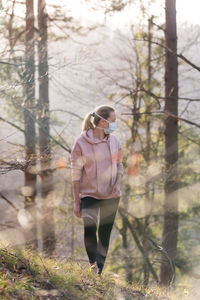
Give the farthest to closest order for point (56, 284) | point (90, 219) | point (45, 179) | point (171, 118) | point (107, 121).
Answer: point (45, 179) < point (171, 118) < point (107, 121) < point (90, 219) < point (56, 284)

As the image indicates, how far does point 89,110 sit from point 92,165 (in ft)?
28.7

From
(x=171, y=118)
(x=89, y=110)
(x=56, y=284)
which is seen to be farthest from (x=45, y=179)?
(x=56, y=284)

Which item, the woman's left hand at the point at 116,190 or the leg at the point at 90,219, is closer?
the leg at the point at 90,219

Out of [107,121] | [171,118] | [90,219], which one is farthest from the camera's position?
[171,118]

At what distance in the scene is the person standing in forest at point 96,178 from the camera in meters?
3.86

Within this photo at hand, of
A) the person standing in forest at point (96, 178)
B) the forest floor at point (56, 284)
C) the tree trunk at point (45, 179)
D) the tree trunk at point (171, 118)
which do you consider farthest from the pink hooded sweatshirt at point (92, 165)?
the tree trunk at point (45, 179)

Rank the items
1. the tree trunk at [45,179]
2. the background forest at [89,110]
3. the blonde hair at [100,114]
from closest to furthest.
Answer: the blonde hair at [100,114]
the background forest at [89,110]
the tree trunk at [45,179]

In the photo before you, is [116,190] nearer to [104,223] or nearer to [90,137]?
[104,223]

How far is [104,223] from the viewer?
398 cm

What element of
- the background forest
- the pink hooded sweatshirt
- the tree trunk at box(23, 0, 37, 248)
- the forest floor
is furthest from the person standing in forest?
the tree trunk at box(23, 0, 37, 248)

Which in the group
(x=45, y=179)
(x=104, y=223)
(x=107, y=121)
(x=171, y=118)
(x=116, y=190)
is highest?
(x=171, y=118)

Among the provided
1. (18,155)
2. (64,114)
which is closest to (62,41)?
(64,114)

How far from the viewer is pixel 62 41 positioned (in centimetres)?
1181

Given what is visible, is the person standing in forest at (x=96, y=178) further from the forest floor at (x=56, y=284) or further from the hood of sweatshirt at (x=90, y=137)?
the forest floor at (x=56, y=284)
